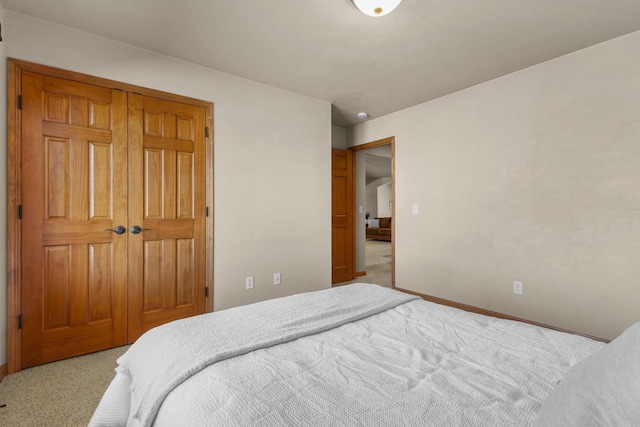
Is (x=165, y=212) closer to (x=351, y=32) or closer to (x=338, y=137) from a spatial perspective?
(x=351, y=32)

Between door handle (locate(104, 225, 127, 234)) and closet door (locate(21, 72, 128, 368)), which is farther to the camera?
door handle (locate(104, 225, 127, 234))

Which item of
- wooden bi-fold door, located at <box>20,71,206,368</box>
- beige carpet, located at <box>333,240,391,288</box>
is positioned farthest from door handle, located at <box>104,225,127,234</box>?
beige carpet, located at <box>333,240,391,288</box>

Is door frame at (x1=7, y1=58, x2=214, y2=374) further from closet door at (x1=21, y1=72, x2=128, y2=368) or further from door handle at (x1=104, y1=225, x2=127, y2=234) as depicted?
door handle at (x1=104, y1=225, x2=127, y2=234)

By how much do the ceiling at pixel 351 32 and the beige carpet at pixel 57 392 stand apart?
2494 mm

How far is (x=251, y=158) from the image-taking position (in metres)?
3.22

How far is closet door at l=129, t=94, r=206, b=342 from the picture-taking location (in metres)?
2.60

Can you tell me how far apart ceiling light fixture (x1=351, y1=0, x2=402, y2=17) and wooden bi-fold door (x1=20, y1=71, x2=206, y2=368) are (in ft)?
5.64

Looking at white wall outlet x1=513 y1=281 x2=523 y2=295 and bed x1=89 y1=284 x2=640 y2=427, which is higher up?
bed x1=89 y1=284 x2=640 y2=427

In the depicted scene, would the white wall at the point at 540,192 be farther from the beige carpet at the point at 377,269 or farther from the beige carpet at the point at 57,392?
the beige carpet at the point at 57,392

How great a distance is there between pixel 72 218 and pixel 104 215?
0.20 m

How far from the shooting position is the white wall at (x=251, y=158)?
7.84ft

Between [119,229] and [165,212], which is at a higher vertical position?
[165,212]

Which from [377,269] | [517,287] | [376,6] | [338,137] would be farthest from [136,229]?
[377,269]

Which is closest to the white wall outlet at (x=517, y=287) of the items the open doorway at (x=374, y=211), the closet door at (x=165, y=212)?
the open doorway at (x=374, y=211)
